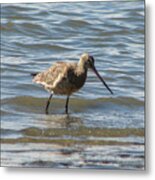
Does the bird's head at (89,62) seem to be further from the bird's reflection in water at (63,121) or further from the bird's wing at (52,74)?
the bird's reflection in water at (63,121)

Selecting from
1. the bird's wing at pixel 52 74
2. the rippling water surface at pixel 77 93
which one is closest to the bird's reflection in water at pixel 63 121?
the rippling water surface at pixel 77 93

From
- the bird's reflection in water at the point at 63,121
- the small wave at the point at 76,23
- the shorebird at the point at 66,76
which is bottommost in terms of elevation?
the bird's reflection in water at the point at 63,121

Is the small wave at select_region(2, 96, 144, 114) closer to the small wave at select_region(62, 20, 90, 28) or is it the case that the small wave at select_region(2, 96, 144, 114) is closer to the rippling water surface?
the rippling water surface

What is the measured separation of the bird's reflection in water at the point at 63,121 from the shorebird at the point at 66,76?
4 centimetres

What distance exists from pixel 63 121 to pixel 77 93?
7.1 inches

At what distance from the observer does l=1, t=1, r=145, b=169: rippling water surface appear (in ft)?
14.2

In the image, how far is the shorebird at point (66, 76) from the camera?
4.42 meters

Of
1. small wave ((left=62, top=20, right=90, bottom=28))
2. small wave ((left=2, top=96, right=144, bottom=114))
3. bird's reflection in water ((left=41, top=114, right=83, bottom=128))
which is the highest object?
small wave ((left=62, top=20, right=90, bottom=28))

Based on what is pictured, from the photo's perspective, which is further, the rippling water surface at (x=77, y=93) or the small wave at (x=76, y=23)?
the small wave at (x=76, y=23)

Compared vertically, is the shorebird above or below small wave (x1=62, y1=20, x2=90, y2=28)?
below

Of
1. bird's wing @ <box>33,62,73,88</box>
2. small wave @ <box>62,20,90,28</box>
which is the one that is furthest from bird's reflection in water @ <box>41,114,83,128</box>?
small wave @ <box>62,20,90,28</box>

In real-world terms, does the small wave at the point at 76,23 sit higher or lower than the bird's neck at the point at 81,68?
higher

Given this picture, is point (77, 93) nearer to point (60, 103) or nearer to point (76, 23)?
point (60, 103)

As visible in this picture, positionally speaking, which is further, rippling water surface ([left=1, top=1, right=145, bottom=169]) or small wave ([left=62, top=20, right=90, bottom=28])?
small wave ([left=62, top=20, right=90, bottom=28])
